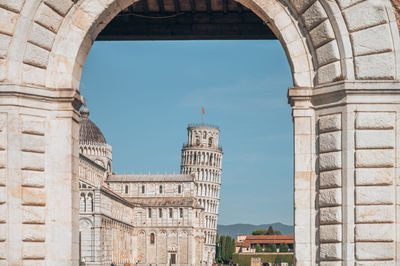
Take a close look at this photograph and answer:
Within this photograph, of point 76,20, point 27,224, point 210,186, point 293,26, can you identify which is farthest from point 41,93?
point 210,186

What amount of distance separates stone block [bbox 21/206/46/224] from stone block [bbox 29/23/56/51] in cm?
286

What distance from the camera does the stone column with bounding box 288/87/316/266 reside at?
1240 cm

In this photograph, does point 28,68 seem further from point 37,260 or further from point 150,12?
point 150,12

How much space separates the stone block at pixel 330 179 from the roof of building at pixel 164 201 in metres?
108

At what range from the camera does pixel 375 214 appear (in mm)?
11844

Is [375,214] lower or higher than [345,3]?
lower

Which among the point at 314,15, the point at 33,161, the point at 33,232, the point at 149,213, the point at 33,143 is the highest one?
the point at 314,15

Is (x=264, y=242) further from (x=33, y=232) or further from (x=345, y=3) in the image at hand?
(x=345, y=3)

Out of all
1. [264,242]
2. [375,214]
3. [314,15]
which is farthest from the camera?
[264,242]

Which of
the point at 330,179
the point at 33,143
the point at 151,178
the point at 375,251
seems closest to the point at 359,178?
the point at 330,179

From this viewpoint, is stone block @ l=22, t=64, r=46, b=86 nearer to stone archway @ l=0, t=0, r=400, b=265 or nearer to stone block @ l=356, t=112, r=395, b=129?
stone archway @ l=0, t=0, r=400, b=265

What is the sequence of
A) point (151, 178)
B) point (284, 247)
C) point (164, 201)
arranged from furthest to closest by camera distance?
1. point (284, 247)
2. point (151, 178)
3. point (164, 201)

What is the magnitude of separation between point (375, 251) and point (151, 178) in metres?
116

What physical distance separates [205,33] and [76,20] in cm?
570
